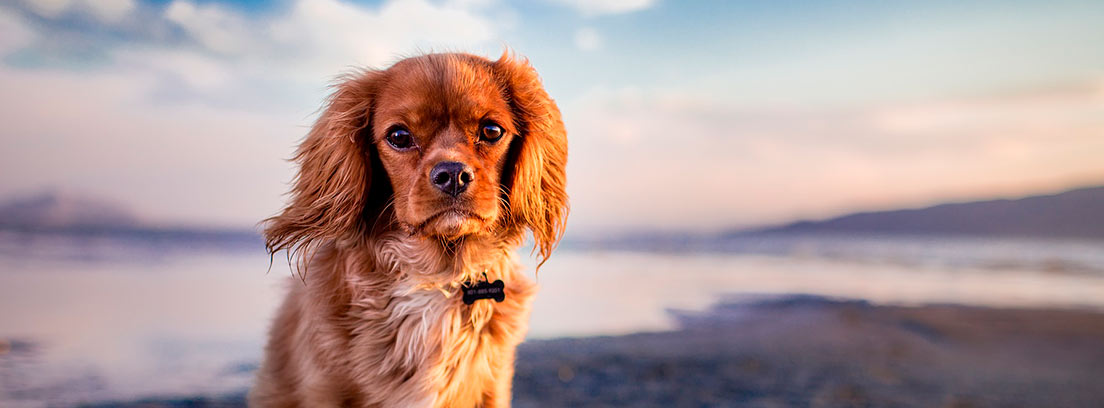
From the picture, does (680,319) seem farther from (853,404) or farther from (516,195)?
(516,195)

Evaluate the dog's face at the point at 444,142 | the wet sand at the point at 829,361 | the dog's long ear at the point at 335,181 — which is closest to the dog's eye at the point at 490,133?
the dog's face at the point at 444,142

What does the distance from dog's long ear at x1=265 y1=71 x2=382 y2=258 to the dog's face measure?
85 millimetres

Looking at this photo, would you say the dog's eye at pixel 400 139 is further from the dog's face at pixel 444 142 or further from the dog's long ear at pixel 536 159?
the dog's long ear at pixel 536 159

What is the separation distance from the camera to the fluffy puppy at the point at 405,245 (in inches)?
99.8

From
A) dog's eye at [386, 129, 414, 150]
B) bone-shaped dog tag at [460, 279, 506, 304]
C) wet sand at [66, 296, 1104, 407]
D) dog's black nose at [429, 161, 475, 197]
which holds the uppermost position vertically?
dog's eye at [386, 129, 414, 150]

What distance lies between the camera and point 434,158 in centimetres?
234

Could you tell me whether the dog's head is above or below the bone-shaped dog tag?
above

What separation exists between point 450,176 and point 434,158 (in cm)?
12

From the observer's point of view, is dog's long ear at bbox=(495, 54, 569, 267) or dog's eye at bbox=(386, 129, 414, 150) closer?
dog's eye at bbox=(386, 129, 414, 150)

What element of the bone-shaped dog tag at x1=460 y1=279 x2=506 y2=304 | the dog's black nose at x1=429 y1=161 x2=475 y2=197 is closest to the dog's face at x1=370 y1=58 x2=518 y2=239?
the dog's black nose at x1=429 y1=161 x2=475 y2=197

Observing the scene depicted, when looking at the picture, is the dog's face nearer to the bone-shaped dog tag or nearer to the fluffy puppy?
the fluffy puppy

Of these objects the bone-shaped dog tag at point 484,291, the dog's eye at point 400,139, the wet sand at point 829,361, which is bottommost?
the wet sand at point 829,361

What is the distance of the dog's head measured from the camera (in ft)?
7.77

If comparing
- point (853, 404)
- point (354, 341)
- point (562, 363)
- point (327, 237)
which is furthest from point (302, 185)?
point (853, 404)
